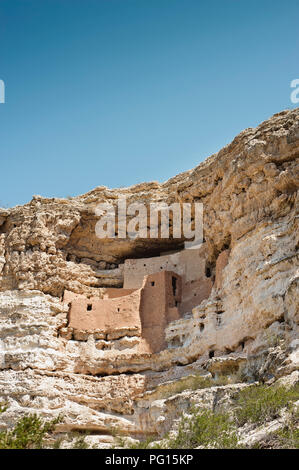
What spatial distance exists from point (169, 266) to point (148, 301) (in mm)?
2211

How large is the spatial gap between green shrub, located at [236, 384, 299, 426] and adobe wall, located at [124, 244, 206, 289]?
10.4 m

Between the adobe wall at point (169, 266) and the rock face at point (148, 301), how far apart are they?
59 mm

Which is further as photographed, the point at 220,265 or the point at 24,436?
the point at 220,265

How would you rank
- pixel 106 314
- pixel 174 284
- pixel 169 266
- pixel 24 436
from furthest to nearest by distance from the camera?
1. pixel 169 266
2. pixel 174 284
3. pixel 106 314
4. pixel 24 436

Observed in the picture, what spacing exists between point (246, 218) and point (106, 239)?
26.5ft

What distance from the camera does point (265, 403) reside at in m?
13.8

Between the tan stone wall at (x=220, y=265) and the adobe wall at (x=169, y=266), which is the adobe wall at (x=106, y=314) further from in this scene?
the tan stone wall at (x=220, y=265)

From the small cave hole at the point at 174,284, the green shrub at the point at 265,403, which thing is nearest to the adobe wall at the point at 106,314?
the small cave hole at the point at 174,284

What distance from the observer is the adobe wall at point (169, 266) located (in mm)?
25156

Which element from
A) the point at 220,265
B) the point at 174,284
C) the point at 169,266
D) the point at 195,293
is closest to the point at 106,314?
the point at 174,284

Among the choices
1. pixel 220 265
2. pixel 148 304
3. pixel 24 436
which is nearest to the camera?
pixel 24 436

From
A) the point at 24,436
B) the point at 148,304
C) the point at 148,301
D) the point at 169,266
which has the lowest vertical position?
the point at 24,436

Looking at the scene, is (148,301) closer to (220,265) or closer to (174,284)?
(174,284)

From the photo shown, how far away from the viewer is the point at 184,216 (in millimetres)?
25781
